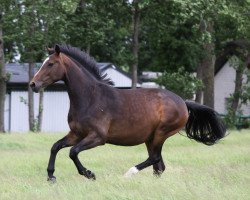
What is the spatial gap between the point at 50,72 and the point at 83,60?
78 cm

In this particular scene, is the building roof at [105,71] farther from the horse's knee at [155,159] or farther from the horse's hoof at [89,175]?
the horse's hoof at [89,175]

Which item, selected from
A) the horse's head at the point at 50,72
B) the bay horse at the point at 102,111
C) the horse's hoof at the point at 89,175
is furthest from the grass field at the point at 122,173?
the horse's head at the point at 50,72

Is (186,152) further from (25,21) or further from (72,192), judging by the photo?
(25,21)

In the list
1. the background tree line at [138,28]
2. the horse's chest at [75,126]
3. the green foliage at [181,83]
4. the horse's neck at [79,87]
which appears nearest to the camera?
the horse's chest at [75,126]

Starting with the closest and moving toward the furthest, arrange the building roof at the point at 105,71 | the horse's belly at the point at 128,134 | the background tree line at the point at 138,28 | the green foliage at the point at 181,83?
1. the horse's belly at the point at 128,134
2. the background tree line at the point at 138,28
3. the green foliage at the point at 181,83
4. the building roof at the point at 105,71

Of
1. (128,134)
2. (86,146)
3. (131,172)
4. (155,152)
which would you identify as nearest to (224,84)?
(155,152)

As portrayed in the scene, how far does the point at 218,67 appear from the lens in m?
48.9

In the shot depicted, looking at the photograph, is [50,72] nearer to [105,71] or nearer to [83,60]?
[83,60]

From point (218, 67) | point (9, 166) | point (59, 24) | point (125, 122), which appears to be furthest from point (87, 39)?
point (218, 67)

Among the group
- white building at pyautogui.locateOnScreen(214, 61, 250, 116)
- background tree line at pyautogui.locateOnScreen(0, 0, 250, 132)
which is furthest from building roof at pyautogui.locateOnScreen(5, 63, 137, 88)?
white building at pyautogui.locateOnScreen(214, 61, 250, 116)

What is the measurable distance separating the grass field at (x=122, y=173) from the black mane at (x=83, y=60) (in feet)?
5.29

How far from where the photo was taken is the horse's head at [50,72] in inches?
401

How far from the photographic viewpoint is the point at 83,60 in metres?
10.9

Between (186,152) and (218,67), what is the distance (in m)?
33.5
